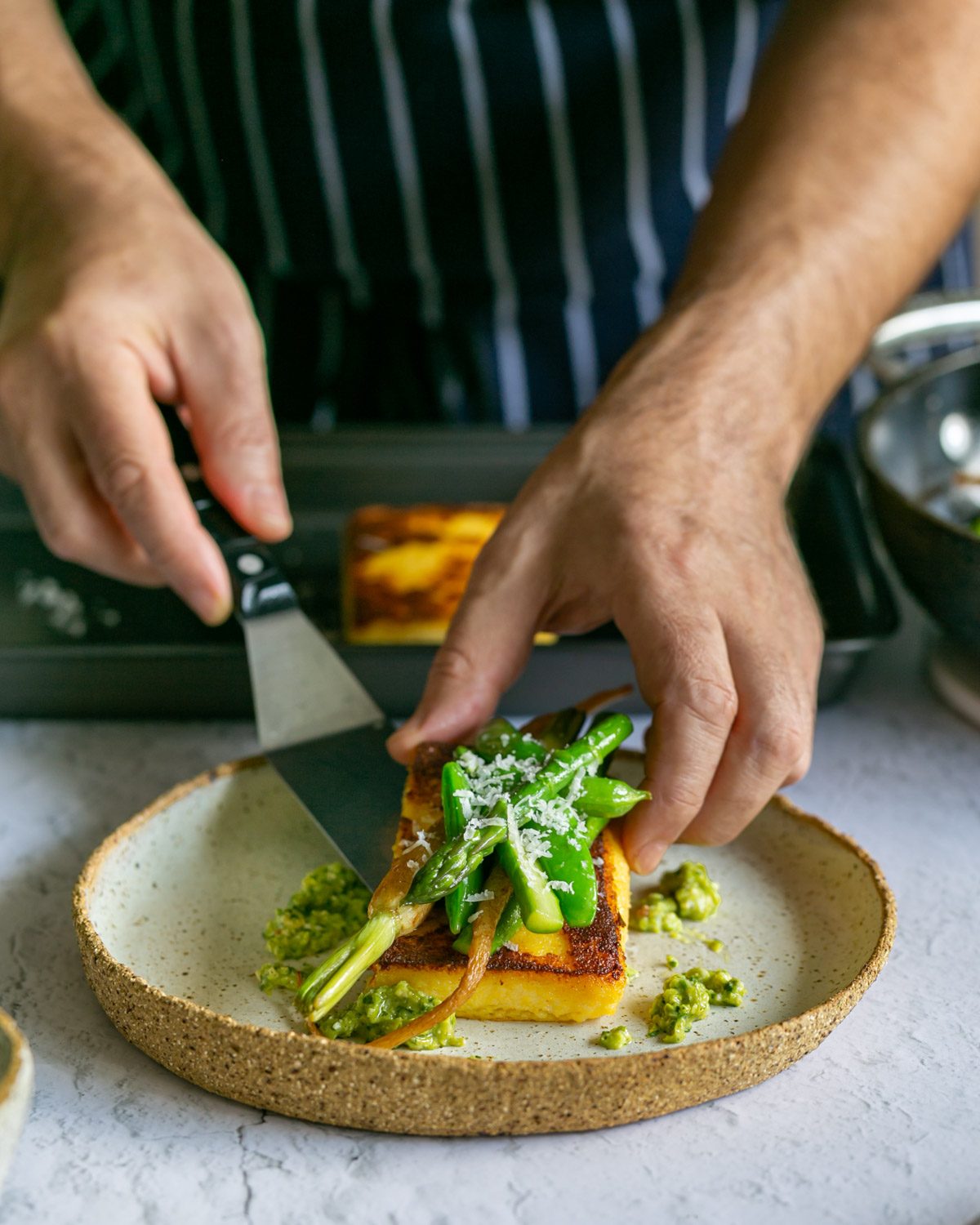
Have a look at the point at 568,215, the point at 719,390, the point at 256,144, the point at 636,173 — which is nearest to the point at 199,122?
the point at 256,144

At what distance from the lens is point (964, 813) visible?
1.52m

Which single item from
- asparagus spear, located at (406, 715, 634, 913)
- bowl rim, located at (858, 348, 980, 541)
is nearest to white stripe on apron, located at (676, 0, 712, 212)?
bowl rim, located at (858, 348, 980, 541)

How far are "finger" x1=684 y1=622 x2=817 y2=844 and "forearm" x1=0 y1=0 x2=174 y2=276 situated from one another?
1.00m

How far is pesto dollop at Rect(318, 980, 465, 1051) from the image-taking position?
3.48 feet

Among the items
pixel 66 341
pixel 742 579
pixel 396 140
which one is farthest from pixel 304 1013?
pixel 396 140

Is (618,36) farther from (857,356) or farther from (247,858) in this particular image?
(247,858)

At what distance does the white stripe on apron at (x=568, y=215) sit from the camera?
2039 mm

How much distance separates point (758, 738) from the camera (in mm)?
1239

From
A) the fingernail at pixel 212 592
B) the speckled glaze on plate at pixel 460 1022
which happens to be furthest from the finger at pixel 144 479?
the speckled glaze on plate at pixel 460 1022

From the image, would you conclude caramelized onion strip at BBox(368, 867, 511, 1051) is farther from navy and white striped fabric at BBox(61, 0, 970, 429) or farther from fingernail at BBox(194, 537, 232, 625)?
navy and white striped fabric at BBox(61, 0, 970, 429)

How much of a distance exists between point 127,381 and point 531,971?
804 millimetres

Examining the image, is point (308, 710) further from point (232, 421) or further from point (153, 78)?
point (153, 78)

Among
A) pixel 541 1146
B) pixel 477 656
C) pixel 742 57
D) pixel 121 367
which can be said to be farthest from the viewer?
pixel 742 57

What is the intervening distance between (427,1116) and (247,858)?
1.41ft
